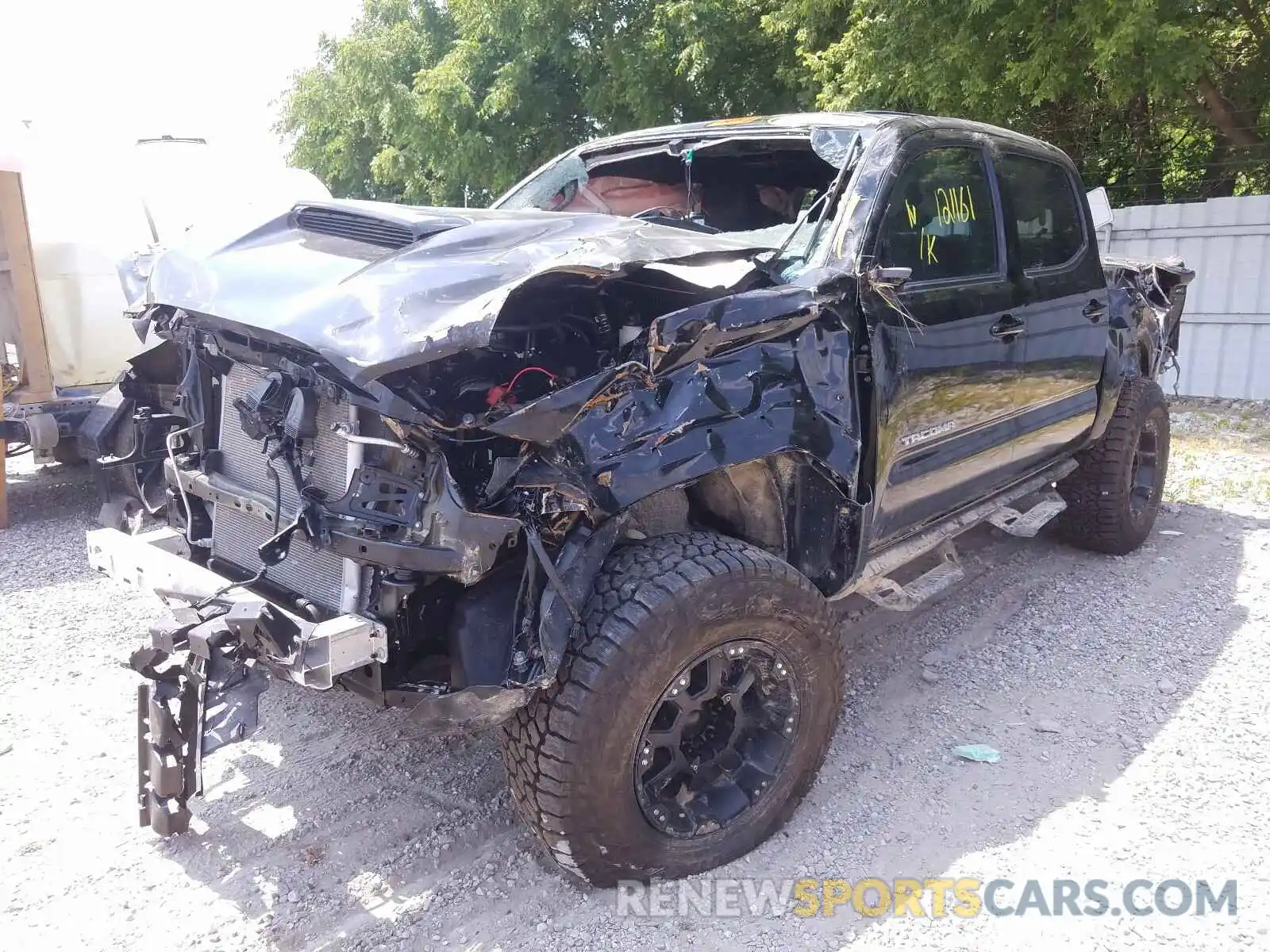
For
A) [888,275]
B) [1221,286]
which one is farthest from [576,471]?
[1221,286]

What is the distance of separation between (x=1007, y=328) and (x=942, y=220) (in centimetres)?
54

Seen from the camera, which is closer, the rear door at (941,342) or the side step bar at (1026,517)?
the rear door at (941,342)

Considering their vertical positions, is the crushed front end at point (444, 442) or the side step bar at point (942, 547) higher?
the crushed front end at point (444, 442)

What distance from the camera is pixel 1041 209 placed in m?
4.13

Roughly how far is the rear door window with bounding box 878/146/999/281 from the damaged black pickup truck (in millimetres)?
16

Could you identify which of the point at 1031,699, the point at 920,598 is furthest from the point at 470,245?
the point at 1031,699

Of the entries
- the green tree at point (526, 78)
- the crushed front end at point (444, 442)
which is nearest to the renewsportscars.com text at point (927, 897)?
the crushed front end at point (444, 442)

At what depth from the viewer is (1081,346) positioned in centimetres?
432

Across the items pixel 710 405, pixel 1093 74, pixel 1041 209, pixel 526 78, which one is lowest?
pixel 710 405

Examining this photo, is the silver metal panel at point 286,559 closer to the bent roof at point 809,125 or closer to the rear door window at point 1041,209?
the bent roof at point 809,125

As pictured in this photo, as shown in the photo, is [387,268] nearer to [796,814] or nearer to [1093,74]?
[796,814]

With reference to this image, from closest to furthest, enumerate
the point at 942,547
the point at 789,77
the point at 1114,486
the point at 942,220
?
1. the point at 942,220
2. the point at 942,547
3. the point at 1114,486
4. the point at 789,77

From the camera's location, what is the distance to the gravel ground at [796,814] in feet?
8.22

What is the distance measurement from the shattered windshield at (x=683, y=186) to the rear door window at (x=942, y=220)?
566 millimetres
